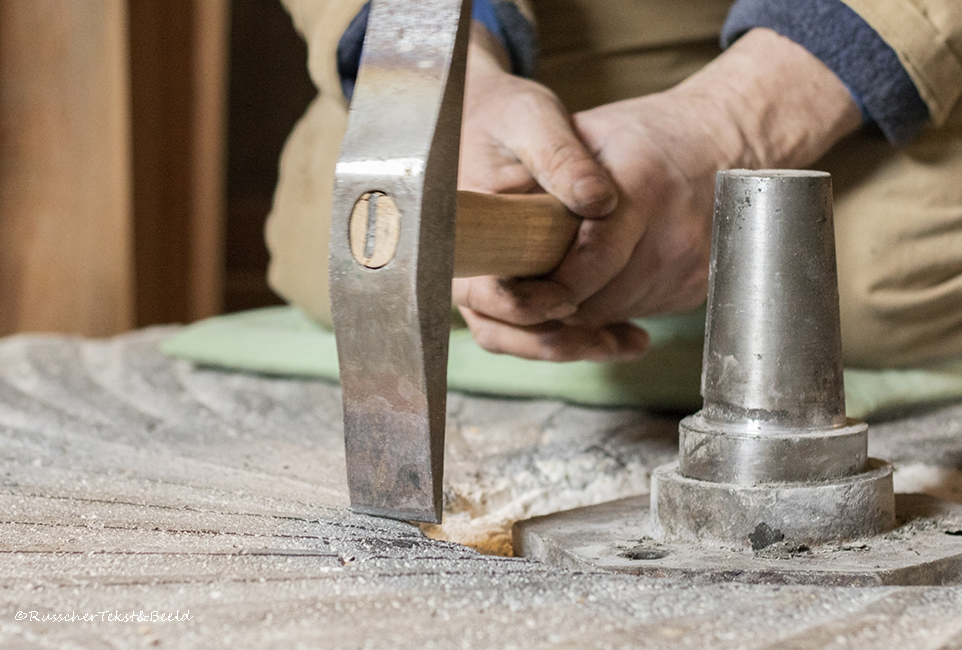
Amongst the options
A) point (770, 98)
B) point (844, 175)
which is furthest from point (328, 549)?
point (844, 175)

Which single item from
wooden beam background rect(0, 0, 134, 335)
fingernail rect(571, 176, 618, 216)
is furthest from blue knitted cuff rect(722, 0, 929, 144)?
wooden beam background rect(0, 0, 134, 335)

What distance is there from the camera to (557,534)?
70 centimetres

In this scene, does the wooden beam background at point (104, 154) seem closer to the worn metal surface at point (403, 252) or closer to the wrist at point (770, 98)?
the wrist at point (770, 98)

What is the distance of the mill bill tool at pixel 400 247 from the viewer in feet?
2.03

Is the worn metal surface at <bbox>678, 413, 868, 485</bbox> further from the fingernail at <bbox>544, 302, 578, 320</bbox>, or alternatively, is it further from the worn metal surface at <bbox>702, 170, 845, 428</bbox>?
the fingernail at <bbox>544, 302, 578, 320</bbox>

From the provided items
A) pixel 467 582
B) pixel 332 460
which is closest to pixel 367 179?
pixel 467 582

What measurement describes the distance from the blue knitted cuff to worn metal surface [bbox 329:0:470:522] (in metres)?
0.43

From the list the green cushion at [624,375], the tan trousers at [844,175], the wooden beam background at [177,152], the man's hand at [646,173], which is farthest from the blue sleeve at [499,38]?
the wooden beam background at [177,152]

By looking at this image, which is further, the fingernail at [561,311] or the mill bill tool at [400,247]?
the fingernail at [561,311]

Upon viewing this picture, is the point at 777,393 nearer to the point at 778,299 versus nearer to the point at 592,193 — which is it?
the point at 778,299

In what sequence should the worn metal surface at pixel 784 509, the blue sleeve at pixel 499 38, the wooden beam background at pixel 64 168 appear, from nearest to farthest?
the worn metal surface at pixel 784 509
the blue sleeve at pixel 499 38
the wooden beam background at pixel 64 168

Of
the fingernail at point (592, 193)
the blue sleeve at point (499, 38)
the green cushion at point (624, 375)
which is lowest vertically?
the green cushion at point (624, 375)

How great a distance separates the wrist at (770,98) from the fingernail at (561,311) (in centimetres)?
23

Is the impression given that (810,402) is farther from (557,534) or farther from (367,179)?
(367,179)
